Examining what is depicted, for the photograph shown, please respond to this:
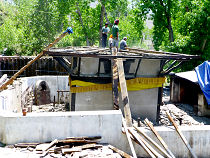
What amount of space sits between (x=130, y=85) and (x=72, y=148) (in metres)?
5.50

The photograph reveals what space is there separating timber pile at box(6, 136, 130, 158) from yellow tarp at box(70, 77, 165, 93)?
4.23m

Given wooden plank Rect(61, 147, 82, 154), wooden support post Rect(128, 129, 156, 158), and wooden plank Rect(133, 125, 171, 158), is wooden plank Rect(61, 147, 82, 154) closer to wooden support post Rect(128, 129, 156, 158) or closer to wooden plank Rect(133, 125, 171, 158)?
wooden support post Rect(128, 129, 156, 158)

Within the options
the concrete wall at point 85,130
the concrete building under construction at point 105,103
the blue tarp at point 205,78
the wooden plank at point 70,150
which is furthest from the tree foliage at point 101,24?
the wooden plank at point 70,150

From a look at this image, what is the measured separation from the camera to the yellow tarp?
35.3ft

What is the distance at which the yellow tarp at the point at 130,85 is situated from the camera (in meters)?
10.8

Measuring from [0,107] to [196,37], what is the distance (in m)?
15.4

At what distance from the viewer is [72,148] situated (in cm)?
636

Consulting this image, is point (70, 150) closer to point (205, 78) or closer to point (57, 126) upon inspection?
point (57, 126)

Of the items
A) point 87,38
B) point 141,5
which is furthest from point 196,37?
point 87,38

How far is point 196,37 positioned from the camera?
18.2 meters

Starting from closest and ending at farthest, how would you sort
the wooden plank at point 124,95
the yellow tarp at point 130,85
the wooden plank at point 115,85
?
the wooden plank at point 124,95 → the wooden plank at point 115,85 → the yellow tarp at point 130,85

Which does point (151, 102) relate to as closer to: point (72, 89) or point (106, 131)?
point (72, 89)

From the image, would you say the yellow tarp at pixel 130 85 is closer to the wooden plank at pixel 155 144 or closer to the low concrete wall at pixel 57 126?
the low concrete wall at pixel 57 126

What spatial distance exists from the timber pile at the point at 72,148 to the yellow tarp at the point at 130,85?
4234 mm
